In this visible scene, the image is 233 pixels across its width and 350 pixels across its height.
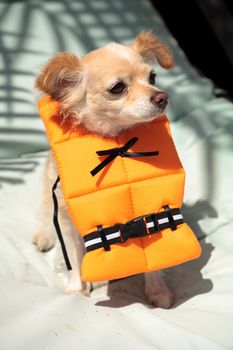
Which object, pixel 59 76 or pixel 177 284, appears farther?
pixel 177 284

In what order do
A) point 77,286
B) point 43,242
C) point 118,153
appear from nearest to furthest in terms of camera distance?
point 118,153 → point 77,286 → point 43,242

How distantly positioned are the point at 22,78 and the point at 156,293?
189cm

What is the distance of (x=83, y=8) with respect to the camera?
3.77 m

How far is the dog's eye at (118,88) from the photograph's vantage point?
6.31ft

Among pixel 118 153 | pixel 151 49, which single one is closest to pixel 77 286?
pixel 118 153

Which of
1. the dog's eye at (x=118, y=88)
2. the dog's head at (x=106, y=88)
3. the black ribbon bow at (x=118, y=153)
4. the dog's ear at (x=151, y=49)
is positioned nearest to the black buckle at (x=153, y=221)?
the black ribbon bow at (x=118, y=153)

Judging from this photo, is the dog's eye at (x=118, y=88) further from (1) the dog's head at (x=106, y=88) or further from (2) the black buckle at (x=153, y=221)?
(2) the black buckle at (x=153, y=221)

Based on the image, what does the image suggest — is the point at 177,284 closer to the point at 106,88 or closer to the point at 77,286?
the point at 77,286

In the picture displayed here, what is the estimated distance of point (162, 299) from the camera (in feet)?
6.77

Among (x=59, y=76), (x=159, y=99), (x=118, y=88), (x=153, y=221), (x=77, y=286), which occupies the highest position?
(x=59, y=76)

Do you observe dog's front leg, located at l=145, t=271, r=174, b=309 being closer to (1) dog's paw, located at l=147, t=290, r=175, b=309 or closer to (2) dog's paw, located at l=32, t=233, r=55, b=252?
(1) dog's paw, located at l=147, t=290, r=175, b=309

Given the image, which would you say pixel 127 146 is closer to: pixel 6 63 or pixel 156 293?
pixel 156 293

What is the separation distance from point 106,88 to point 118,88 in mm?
49

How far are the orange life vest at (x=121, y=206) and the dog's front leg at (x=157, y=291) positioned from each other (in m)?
0.19
